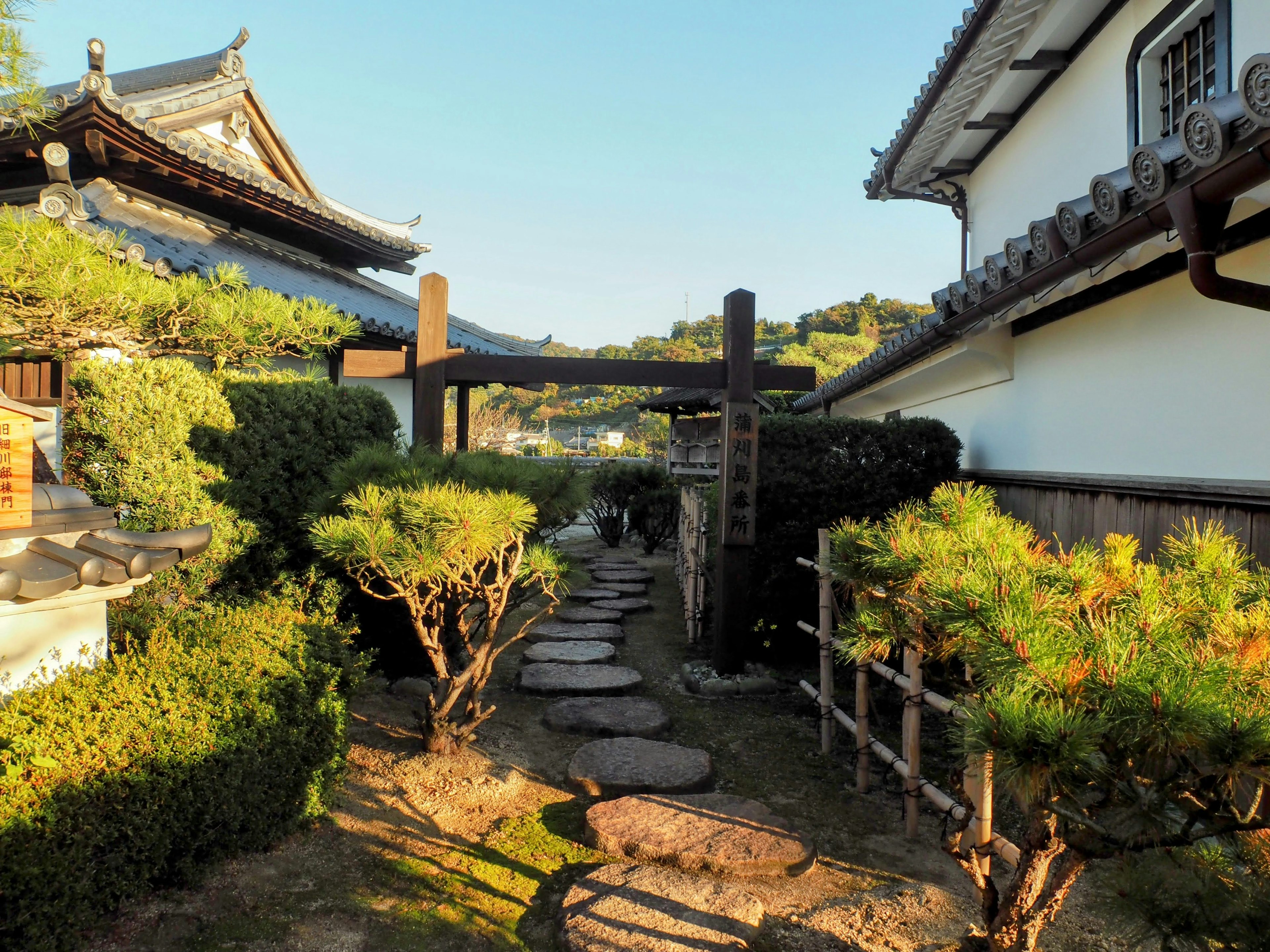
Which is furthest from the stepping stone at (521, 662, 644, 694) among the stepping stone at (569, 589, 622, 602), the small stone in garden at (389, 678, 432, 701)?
the stepping stone at (569, 589, 622, 602)

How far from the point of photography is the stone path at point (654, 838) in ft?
10.1

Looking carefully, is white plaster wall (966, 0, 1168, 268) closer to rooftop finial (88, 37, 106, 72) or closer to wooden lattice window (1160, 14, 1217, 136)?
wooden lattice window (1160, 14, 1217, 136)

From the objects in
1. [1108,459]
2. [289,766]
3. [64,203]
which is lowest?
[289,766]

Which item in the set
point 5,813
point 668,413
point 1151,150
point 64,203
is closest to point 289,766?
point 5,813

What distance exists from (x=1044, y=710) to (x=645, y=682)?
5420 millimetres

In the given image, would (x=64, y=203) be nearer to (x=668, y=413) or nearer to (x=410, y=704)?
(x=410, y=704)

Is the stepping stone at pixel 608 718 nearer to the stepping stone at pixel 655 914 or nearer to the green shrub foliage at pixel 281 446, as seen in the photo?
the stepping stone at pixel 655 914

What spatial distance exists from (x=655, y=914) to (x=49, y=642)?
2.72m

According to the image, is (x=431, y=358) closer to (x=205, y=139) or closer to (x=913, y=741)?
(x=913, y=741)

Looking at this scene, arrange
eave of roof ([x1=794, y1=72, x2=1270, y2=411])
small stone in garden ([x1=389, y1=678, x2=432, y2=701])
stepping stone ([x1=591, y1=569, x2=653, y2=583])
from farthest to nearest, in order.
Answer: stepping stone ([x1=591, y1=569, x2=653, y2=583])
small stone in garden ([x1=389, y1=678, x2=432, y2=701])
eave of roof ([x1=794, y1=72, x2=1270, y2=411])

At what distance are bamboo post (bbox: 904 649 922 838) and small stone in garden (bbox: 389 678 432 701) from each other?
357 cm

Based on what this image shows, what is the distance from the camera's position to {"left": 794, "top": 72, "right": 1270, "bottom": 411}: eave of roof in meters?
2.78

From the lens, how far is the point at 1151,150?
10.8 ft

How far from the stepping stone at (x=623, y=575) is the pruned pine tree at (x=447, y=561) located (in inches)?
236
